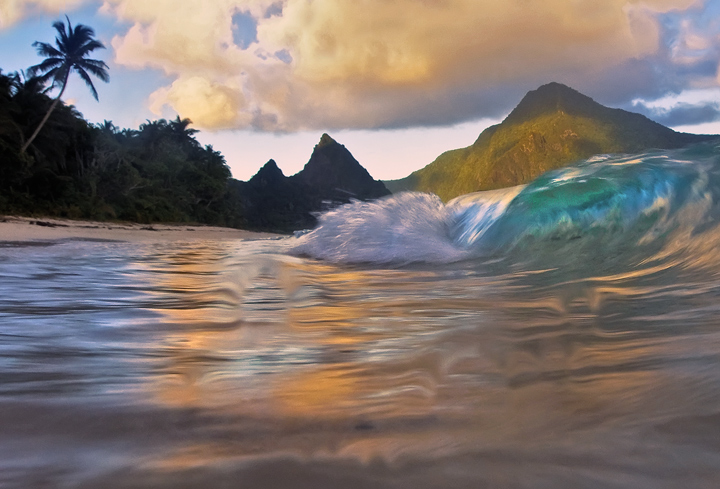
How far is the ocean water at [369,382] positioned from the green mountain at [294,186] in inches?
657

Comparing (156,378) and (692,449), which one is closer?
(692,449)

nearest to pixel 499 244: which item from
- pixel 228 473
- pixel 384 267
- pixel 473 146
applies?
pixel 384 267

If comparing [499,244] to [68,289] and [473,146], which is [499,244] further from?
[473,146]

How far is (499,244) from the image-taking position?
3.97 metres

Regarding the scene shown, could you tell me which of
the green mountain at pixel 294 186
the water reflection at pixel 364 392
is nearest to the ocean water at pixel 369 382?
the water reflection at pixel 364 392

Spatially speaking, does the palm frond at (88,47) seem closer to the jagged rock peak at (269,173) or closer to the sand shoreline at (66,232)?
the sand shoreline at (66,232)

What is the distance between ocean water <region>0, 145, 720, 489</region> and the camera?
0.61 metres

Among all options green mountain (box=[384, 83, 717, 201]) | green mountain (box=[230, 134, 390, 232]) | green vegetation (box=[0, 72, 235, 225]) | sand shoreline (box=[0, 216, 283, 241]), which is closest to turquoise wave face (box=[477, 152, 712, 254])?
sand shoreline (box=[0, 216, 283, 241])

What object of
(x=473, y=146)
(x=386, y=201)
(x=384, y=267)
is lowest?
(x=384, y=267)

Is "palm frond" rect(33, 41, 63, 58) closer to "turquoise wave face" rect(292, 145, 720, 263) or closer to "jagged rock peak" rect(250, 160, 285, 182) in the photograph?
"turquoise wave face" rect(292, 145, 720, 263)

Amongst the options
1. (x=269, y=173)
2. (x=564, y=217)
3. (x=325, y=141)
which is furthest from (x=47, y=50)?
(x=325, y=141)

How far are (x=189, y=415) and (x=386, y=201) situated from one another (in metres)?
4.76

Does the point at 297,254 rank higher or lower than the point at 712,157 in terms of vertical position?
lower

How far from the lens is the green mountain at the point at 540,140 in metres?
59.9
